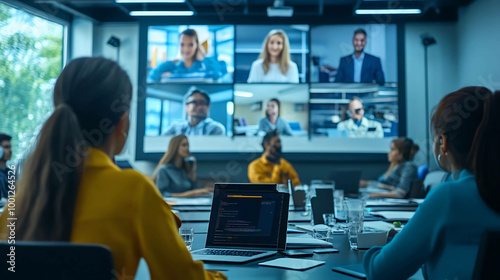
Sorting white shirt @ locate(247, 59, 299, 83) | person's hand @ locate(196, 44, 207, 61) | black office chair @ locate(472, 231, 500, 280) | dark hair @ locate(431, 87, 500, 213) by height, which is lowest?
black office chair @ locate(472, 231, 500, 280)

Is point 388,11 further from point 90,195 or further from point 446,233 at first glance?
point 90,195

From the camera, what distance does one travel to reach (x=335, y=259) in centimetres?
153

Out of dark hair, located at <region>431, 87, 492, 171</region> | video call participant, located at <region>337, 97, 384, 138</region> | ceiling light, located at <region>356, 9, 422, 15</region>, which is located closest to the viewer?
dark hair, located at <region>431, 87, 492, 171</region>

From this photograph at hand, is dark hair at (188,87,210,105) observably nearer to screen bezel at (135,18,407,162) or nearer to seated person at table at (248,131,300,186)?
Result: screen bezel at (135,18,407,162)

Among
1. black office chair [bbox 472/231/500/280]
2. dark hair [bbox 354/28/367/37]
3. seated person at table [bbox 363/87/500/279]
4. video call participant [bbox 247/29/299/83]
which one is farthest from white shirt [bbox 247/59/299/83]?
black office chair [bbox 472/231/500/280]

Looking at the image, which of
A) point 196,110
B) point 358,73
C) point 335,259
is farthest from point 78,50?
point 335,259

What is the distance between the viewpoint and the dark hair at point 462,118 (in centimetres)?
123

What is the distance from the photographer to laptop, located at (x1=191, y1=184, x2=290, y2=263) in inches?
64.9

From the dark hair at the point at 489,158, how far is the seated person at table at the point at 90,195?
2.44 feet

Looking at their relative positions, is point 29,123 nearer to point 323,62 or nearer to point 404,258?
point 323,62

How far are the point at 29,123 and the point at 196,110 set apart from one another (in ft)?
7.07

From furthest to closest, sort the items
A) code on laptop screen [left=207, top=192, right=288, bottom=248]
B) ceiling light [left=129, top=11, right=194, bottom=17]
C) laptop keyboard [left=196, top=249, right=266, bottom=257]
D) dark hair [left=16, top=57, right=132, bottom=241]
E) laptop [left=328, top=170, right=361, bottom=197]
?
1. ceiling light [left=129, top=11, right=194, bottom=17]
2. laptop [left=328, top=170, right=361, bottom=197]
3. code on laptop screen [left=207, top=192, right=288, bottom=248]
4. laptop keyboard [left=196, top=249, right=266, bottom=257]
5. dark hair [left=16, top=57, right=132, bottom=241]

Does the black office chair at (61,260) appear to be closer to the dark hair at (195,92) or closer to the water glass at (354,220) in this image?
the water glass at (354,220)

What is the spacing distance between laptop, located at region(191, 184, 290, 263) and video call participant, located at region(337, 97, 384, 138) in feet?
15.3
